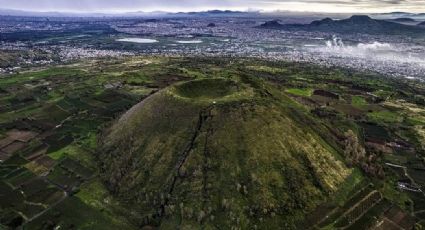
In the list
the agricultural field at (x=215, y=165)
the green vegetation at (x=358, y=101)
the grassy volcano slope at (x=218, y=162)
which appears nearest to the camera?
the grassy volcano slope at (x=218, y=162)

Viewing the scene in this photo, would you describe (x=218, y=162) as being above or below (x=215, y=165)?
above

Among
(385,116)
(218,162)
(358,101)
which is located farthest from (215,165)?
(358,101)

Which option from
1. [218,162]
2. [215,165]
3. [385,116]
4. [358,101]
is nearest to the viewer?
[215,165]

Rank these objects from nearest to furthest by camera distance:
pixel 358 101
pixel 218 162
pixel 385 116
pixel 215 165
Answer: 1. pixel 215 165
2. pixel 218 162
3. pixel 385 116
4. pixel 358 101

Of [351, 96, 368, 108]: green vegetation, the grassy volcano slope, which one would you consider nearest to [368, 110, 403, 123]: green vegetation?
[351, 96, 368, 108]: green vegetation

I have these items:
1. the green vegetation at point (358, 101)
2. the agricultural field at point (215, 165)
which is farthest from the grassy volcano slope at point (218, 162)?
the green vegetation at point (358, 101)

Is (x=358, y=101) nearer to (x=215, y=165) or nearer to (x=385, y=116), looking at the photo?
(x=385, y=116)

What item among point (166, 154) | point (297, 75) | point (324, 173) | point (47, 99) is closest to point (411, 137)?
point (324, 173)

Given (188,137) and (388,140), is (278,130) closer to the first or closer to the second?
(188,137)

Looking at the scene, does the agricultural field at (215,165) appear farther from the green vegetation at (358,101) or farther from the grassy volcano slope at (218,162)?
the green vegetation at (358,101)
